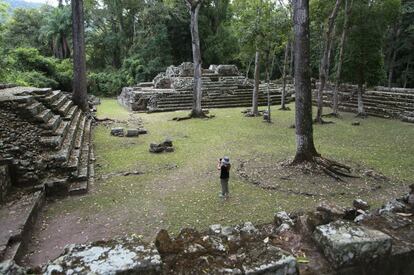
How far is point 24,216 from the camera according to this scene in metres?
5.59

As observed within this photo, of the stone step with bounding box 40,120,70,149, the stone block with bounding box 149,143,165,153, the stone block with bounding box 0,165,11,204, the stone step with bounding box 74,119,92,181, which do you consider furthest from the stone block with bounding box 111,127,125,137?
the stone block with bounding box 0,165,11,204

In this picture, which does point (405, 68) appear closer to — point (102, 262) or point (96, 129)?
point (96, 129)

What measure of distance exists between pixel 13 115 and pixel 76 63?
29.4ft

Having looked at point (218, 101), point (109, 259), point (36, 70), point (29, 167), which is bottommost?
point (29, 167)

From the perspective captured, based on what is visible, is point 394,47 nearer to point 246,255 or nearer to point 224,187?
point 224,187

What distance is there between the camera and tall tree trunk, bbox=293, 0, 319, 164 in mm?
8047

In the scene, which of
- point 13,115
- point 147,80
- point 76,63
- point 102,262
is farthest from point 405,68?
point 102,262

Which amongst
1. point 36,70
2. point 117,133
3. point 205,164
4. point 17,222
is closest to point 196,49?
point 117,133

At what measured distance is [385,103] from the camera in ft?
59.4

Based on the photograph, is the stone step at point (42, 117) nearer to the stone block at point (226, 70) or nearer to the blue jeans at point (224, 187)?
the blue jeans at point (224, 187)

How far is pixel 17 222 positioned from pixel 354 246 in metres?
5.16

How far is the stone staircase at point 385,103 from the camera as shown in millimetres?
16672

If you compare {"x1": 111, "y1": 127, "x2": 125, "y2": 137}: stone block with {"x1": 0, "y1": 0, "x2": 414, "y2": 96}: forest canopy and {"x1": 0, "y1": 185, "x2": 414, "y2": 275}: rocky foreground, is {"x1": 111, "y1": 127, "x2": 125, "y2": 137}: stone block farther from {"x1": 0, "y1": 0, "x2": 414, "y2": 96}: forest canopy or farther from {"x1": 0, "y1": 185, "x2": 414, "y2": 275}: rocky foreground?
{"x1": 0, "y1": 185, "x2": 414, "y2": 275}: rocky foreground

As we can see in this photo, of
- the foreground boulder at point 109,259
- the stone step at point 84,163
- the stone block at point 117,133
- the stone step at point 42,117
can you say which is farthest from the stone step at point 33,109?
the foreground boulder at point 109,259
